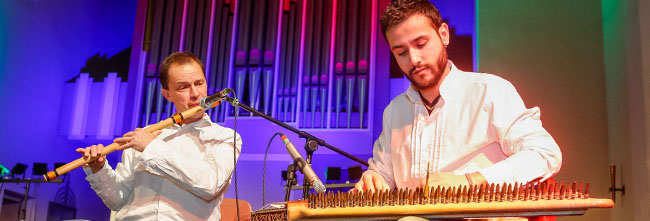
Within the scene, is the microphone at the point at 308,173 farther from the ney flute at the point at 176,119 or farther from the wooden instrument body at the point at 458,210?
the wooden instrument body at the point at 458,210

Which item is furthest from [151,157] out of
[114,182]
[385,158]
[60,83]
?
[60,83]

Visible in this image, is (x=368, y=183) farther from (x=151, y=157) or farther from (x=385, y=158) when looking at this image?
(x=151, y=157)

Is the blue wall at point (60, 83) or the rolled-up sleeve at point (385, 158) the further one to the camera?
the blue wall at point (60, 83)

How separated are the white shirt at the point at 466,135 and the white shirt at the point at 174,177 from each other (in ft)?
2.96

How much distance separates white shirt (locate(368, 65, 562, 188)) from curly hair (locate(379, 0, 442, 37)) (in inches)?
10.1

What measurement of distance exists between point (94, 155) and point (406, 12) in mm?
1761

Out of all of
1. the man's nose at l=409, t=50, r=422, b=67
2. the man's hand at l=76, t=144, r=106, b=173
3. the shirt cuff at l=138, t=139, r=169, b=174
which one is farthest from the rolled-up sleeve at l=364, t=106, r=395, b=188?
the man's hand at l=76, t=144, r=106, b=173

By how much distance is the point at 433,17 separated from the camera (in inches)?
90.8

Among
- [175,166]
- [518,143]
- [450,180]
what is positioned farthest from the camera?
[175,166]

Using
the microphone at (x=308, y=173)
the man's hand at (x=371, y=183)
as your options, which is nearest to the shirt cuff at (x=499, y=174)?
the man's hand at (x=371, y=183)

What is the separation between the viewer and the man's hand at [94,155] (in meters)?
2.91

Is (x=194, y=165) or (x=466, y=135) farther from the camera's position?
(x=194, y=165)

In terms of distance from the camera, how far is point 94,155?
291 centimetres

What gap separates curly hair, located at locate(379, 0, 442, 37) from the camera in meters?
2.27
